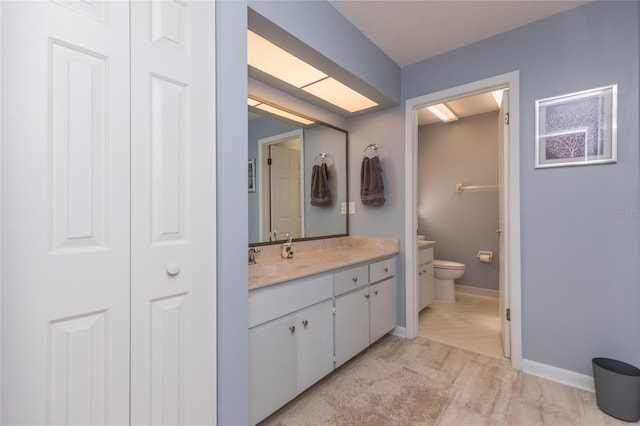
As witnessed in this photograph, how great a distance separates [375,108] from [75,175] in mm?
2407

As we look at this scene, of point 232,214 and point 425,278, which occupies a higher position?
point 232,214

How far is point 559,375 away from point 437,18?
8.34 feet

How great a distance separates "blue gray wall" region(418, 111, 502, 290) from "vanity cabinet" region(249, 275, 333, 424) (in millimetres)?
2917

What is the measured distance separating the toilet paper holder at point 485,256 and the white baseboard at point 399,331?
186 cm

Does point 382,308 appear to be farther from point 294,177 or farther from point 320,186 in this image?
point 294,177

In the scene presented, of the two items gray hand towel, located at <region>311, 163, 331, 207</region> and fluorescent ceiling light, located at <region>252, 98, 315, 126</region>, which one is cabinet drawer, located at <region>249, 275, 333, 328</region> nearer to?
gray hand towel, located at <region>311, 163, 331, 207</region>

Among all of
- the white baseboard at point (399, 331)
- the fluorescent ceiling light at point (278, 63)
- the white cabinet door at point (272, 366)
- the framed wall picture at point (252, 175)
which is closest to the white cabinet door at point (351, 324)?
the white cabinet door at point (272, 366)

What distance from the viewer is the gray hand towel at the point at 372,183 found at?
263 cm

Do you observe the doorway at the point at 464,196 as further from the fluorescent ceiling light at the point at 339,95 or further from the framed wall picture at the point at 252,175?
the framed wall picture at the point at 252,175

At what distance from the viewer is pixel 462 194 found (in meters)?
4.01

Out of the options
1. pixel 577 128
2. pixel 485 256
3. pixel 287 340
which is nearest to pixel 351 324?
pixel 287 340

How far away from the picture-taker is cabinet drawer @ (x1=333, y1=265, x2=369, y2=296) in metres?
1.91

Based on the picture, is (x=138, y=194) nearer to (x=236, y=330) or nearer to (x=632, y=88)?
(x=236, y=330)

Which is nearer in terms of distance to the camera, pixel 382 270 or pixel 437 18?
pixel 437 18
